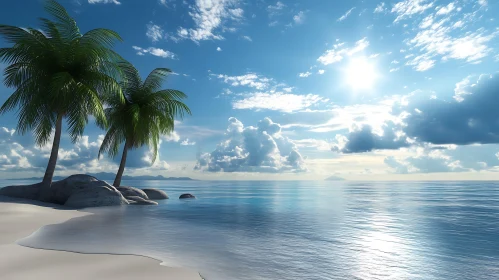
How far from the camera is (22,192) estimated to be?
19031 mm

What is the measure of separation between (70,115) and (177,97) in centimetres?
973

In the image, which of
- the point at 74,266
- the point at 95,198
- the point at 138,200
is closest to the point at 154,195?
the point at 138,200

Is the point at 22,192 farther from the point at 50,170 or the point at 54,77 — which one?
the point at 54,77

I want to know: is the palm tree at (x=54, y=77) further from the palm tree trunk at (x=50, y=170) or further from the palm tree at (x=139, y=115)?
the palm tree at (x=139, y=115)

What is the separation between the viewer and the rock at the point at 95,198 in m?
18.3

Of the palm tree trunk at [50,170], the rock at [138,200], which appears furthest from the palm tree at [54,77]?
the rock at [138,200]

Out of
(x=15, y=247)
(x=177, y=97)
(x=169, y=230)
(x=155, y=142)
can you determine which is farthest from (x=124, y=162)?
(x=15, y=247)

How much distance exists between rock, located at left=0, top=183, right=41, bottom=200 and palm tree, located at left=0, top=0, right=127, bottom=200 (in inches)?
24.6

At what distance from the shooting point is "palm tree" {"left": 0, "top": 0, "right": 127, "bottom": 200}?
18.5 metres

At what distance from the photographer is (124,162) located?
2566cm

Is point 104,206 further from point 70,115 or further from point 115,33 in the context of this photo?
point 115,33

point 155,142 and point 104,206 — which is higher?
point 155,142

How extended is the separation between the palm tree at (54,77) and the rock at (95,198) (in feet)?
7.32

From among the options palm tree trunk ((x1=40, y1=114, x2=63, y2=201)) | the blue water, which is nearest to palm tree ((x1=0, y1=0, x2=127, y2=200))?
palm tree trunk ((x1=40, y1=114, x2=63, y2=201))
